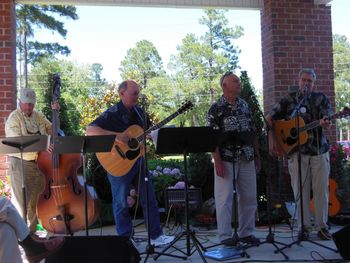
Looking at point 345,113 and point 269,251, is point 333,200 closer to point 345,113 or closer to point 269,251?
point 269,251

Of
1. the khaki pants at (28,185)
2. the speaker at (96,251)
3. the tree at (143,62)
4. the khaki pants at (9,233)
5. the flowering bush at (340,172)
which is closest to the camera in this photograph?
the khaki pants at (9,233)

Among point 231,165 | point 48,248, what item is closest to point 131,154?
point 231,165

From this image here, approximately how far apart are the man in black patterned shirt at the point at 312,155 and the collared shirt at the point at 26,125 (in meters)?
2.99

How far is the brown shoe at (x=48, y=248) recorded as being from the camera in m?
3.63

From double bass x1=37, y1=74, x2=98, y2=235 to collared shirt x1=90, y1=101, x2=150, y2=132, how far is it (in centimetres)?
51

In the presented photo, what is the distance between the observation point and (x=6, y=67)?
22.1 feet

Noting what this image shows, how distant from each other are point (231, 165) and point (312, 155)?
1156 mm

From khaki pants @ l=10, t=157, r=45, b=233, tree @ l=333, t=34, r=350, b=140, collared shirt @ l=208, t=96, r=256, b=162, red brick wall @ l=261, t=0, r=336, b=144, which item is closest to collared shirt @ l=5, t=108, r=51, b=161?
khaki pants @ l=10, t=157, r=45, b=233

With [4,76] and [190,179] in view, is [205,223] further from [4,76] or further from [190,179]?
[4,76]

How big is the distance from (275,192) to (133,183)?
265cm

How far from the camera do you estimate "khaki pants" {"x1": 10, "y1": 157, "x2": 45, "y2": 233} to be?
236 inches

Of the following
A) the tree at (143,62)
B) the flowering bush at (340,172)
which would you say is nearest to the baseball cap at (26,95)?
the flowering bush at (340,172)

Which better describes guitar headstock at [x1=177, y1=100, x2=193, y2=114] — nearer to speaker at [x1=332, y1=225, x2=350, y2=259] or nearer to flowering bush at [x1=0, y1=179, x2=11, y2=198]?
speaker at [x1=332, y1=225, x2=350, y2=259]

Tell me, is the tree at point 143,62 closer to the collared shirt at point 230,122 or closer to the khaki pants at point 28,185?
the khaki pants at point 28,185
